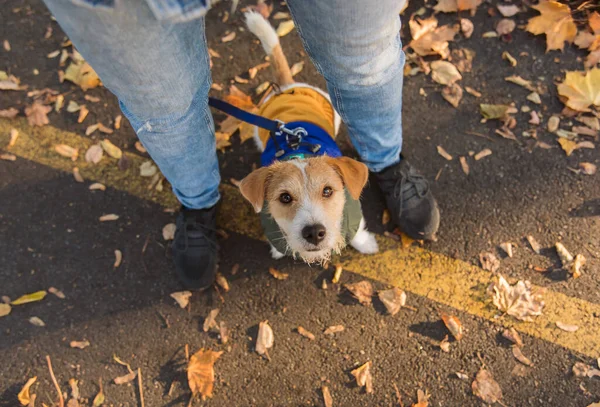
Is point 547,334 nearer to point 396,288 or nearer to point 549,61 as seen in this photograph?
point 396,288

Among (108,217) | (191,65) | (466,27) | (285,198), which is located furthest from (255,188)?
(466,27)

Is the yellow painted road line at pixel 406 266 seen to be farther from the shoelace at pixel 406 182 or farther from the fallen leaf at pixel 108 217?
the shoelace at pixel 406 182

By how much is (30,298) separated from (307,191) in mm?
2304

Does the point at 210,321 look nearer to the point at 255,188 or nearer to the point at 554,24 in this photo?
the point at 255,188

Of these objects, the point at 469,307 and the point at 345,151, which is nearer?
the point at 469,307

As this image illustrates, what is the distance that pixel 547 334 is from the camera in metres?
2.71

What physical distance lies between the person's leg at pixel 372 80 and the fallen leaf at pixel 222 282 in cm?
134

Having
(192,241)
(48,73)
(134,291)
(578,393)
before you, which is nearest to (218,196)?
(192,241)

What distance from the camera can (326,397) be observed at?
2.70m

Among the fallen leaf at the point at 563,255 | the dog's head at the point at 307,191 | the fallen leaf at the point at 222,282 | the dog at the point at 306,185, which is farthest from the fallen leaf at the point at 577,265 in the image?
the fallen leaf at the point at 222,282

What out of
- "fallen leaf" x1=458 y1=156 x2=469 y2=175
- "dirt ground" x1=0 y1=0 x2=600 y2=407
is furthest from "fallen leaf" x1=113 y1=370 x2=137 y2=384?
"fallen leaf" x1=458 y1=156 x2=469 y2=175

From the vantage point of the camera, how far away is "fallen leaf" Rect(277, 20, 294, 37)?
149 inches

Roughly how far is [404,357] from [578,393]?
3.47 ft

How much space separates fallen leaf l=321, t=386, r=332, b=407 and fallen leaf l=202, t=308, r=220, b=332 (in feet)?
2.85
